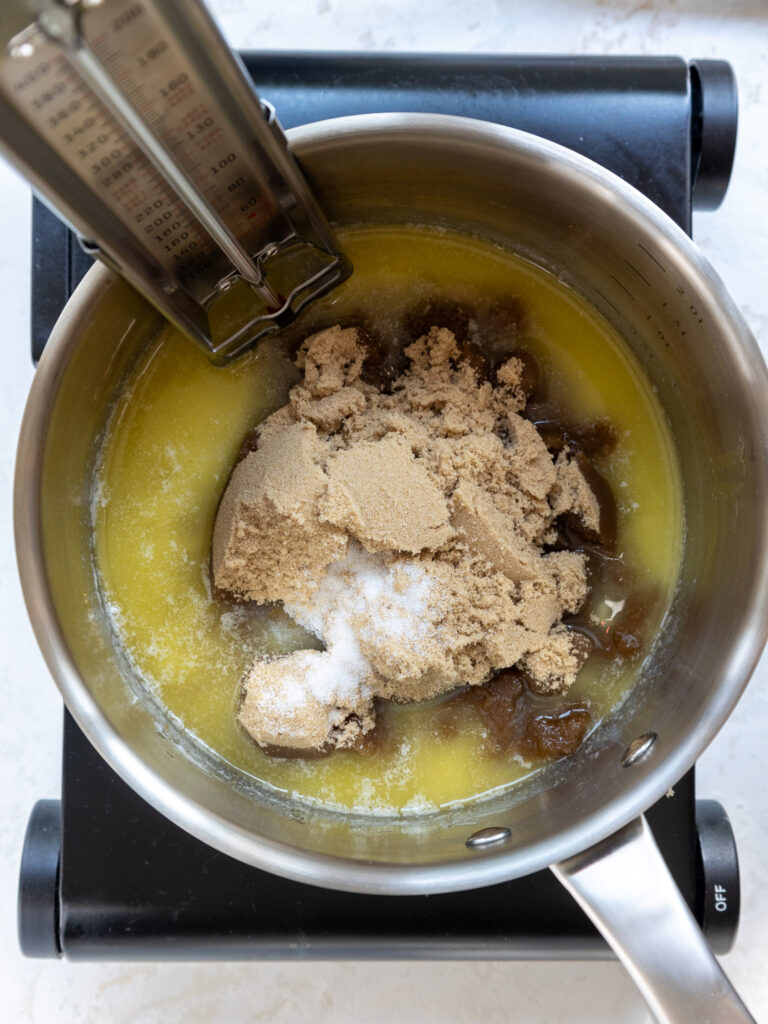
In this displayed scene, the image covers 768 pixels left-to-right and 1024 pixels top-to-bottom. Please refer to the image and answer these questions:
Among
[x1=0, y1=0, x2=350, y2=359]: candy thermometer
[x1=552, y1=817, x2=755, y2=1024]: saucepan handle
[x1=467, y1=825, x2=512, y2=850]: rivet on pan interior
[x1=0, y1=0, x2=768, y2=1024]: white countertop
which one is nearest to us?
[x1=0, y1=0, x2=350, y2=359]: candy thermometer

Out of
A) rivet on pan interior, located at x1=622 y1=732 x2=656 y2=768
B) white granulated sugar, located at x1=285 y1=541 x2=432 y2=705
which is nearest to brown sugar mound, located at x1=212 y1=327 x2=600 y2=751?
white granulated sugar, located at x1=285 y1=541 x2=432 y2=705

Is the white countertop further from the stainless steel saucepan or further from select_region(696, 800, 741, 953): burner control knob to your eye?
the stainless steel saucepan

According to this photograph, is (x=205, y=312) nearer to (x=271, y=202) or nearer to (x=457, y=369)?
(x=271, y=202)

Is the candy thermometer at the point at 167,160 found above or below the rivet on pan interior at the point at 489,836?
above

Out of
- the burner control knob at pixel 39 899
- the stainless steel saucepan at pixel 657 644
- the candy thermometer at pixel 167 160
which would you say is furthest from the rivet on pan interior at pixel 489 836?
the candy thermometer at pixel 167 160

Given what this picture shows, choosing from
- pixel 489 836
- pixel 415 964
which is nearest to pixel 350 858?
pixel 489 836

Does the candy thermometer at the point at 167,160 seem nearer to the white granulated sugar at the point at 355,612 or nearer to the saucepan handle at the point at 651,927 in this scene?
the white granulated sugar at the point at 355,612

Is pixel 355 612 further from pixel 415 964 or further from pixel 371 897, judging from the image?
pixel 415 964

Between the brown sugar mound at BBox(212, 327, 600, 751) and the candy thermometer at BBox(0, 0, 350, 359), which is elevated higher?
the candy thermometer at BBox(0, 0, 350, 359)
